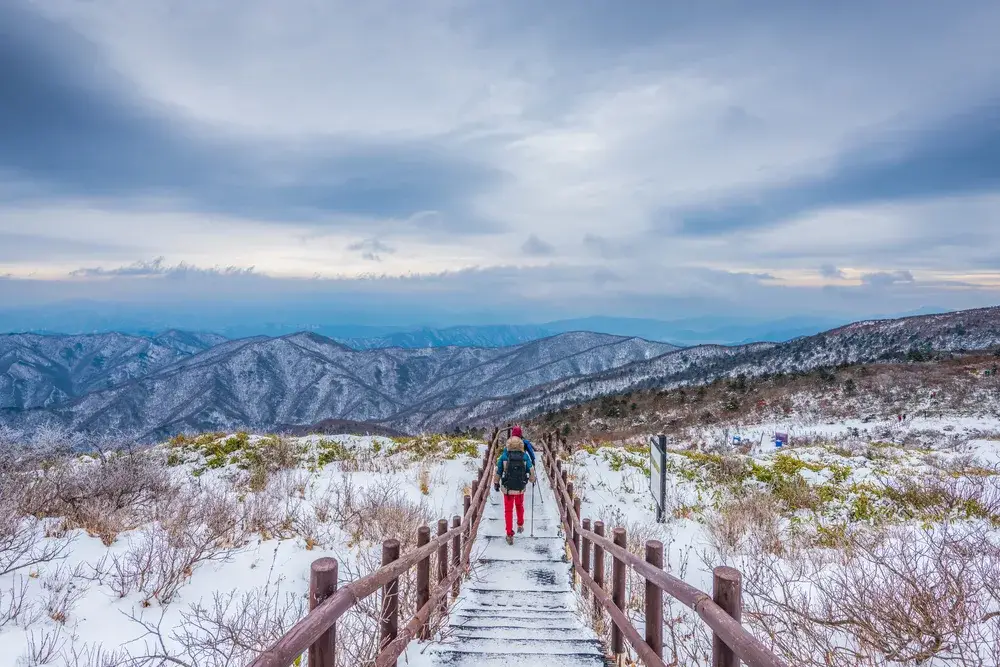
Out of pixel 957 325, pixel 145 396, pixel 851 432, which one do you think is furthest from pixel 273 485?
pixel 145 396

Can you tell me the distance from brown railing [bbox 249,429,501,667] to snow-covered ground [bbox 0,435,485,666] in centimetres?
81

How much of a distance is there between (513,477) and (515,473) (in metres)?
0.08

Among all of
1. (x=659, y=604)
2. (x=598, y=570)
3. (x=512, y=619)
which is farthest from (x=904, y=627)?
(x=512, y=619)

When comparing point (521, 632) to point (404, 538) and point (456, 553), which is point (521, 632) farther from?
point (404, 538)

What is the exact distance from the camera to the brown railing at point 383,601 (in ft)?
7.70

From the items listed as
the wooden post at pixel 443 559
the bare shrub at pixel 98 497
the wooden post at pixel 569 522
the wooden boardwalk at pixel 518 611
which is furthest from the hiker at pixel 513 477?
the bare shrub at pixel 98 497

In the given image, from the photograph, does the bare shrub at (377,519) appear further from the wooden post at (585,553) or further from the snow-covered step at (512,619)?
the wooden post at (585,553)

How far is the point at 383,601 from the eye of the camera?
3895mm

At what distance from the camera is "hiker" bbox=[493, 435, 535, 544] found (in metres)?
8.72

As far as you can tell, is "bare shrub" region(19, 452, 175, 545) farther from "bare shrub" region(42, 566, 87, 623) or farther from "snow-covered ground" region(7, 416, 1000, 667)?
"bare shrub" region(42, 566, 87, 623)

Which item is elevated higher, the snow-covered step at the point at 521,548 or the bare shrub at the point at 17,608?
the bare shrub at the point at 17,608

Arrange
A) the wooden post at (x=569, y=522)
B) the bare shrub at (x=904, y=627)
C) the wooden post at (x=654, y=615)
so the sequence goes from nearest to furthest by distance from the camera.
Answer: the bare shrub at (x=904, y=627)
the wooden post at (x=654, y=615)
the wooden post at (x=569, y=522)

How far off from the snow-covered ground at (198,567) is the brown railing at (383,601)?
0.81 meters

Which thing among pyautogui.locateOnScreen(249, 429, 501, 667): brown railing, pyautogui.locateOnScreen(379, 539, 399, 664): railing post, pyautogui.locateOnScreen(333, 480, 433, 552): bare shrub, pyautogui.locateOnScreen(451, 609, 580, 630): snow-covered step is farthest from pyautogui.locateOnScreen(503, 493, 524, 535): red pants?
pyautogui.locateOnScreen(379, 539, 399, 664): railing post
